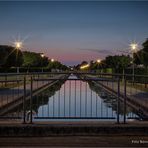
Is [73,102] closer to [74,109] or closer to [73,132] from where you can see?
[74,109]

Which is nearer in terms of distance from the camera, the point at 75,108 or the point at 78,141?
the point at 78,141

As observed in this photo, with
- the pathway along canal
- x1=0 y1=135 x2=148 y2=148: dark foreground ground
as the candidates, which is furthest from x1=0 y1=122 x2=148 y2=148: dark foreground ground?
the pathway along canal

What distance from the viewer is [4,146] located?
681cm

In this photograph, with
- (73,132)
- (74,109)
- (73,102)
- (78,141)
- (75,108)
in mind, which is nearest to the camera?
(78,141)

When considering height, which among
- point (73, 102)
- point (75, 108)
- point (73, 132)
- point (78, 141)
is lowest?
point (78, 141)

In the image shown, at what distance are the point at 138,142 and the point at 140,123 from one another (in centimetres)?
116

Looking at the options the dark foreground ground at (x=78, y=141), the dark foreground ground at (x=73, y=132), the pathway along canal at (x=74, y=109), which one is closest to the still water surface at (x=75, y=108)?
the pathway along canal at (x=74, y=109)

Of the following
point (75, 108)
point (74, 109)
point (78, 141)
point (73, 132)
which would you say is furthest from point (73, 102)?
point (78, 141)

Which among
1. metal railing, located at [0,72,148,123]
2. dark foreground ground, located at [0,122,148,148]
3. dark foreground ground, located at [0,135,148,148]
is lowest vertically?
dark foreground ground, located at [0,135,148,148]

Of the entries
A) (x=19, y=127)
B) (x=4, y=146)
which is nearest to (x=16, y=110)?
(x=19, y=127)

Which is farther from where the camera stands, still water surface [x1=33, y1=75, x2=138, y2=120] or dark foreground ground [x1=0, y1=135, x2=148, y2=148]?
still water surface [x1=33, y1=75, x2=138, y2=120]

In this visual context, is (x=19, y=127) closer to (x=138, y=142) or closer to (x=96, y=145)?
(x=96, y=145)

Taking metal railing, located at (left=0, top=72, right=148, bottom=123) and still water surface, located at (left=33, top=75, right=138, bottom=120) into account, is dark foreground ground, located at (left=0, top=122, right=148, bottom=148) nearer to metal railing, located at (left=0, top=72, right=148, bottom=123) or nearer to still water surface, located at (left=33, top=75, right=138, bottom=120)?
metal railing, located at (left=0, top=72, right=148, bottom=123)

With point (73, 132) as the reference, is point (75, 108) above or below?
above
